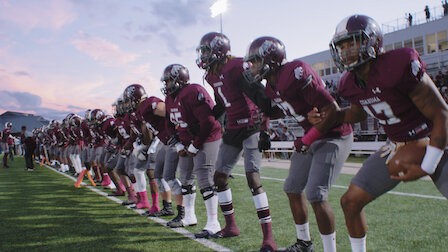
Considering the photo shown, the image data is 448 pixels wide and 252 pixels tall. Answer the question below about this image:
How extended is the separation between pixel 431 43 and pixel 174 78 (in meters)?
27.9

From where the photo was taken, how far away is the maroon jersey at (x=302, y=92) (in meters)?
2.95

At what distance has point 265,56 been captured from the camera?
3312mm

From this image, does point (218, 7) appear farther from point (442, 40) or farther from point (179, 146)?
point (442, 40)

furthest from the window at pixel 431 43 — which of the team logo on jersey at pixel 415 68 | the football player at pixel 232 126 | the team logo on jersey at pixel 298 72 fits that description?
the team logo on jersey at pixel 415 68

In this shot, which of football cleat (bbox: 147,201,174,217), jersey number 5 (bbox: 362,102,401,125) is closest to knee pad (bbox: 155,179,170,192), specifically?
football cleat (bbox: 147,201,174,217)

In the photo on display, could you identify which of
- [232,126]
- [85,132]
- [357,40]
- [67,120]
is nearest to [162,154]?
[232,126]

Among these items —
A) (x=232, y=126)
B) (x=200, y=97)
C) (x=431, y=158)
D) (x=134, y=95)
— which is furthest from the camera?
(x=134, y=95)

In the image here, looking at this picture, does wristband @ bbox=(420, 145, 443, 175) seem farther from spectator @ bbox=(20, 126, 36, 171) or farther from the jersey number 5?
spectator @ bbox=(20, 126, 36, 171)

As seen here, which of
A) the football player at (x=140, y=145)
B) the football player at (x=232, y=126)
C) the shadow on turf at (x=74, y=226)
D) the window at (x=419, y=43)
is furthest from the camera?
the window at (x=419, y=43)

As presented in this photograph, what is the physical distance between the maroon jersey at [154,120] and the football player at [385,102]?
3463 mm

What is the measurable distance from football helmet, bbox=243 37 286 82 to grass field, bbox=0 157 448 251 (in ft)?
6.47

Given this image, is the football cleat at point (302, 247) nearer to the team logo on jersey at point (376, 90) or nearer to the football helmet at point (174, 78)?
the team logo on jersey at point (376, 90)

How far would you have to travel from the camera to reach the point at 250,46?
3475 millimetres

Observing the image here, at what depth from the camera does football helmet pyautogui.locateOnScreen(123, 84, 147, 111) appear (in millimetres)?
6135
